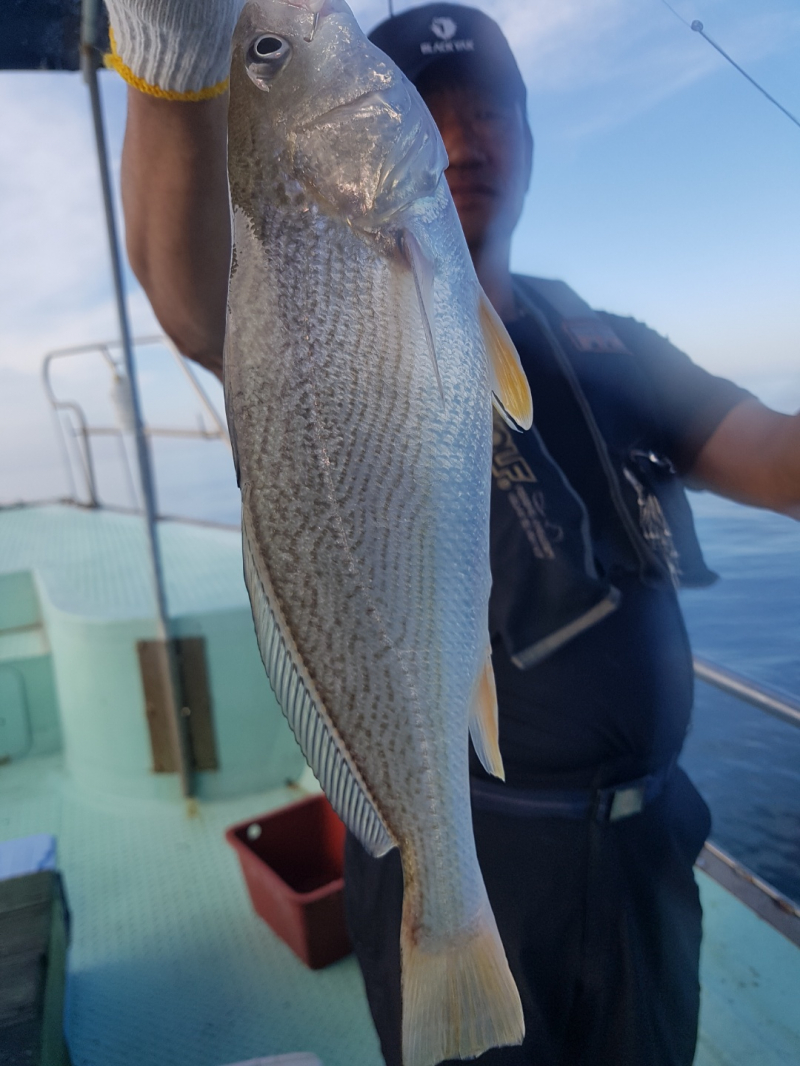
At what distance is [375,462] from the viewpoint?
1.98 feet

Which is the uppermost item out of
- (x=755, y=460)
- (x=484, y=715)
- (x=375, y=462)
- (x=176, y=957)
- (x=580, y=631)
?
(x=375, y=462)

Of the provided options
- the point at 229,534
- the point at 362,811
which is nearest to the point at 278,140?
the point at 362,811

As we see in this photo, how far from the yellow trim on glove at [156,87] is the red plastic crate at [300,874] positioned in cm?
185

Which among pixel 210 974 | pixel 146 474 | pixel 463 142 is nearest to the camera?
pixel 463 142

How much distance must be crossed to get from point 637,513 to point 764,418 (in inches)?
10.3

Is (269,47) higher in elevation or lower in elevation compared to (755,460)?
higher

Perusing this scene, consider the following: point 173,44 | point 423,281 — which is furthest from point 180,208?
point 423,281

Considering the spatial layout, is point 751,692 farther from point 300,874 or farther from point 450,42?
point 300,874

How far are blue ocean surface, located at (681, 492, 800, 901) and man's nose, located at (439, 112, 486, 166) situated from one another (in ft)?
2.25

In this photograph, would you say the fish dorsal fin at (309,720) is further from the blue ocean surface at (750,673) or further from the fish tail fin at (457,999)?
the blue ocean surface at (750,673)

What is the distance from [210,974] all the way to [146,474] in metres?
1.65

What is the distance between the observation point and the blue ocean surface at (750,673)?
3.62 ft

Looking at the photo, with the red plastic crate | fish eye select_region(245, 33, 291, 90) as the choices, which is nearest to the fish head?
fish eye select_region(245, 33, 291, 90)

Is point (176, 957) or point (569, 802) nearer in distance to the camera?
point (569, 802)
